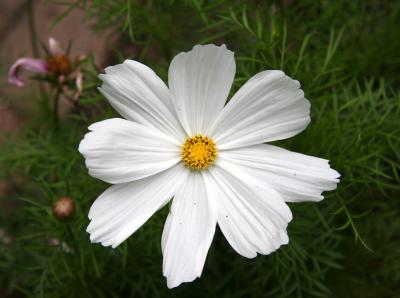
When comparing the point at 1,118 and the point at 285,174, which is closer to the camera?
the point at 285,174

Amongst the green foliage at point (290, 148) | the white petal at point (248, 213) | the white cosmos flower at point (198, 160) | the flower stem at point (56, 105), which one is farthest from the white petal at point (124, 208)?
the flower stem at point (56, 105)

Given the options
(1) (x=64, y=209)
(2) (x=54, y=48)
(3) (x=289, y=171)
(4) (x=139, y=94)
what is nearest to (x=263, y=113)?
(3) (x=289, y=171)

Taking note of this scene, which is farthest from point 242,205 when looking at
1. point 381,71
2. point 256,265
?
point 381,71

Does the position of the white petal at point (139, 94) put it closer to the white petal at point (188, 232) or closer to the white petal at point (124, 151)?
the white petal at point (124, 151)

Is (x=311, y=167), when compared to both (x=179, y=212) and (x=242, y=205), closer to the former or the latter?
(x=242, y=205)

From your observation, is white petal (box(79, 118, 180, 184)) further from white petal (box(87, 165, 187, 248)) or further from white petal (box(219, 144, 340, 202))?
white petal (box(219, 144, 340, 202))

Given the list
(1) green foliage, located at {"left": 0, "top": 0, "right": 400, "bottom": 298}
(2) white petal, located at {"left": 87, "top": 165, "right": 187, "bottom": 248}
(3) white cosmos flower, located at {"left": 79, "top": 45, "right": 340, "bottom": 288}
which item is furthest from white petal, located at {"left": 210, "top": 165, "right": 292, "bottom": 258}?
(1) green foliage, located at {"left": 0, "top": 0, "right": 400, "bottom": 298}
